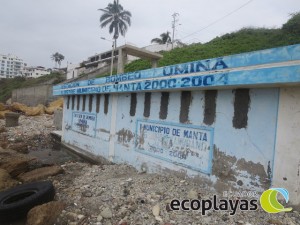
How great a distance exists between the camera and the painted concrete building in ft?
11.5

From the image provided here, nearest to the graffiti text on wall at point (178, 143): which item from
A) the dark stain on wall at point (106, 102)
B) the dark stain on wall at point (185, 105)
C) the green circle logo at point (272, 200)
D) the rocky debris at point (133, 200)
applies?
the dark stain on wall at point (185, 105)

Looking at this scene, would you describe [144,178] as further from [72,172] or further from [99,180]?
[72,172]

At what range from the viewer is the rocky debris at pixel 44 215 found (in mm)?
3801

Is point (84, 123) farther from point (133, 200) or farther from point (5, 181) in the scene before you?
point (133, 200)

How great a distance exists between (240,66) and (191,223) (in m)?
2.35

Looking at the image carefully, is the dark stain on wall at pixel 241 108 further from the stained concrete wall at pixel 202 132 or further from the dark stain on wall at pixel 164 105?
the dark stain on wall at pixel 164 105

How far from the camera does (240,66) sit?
3881mm

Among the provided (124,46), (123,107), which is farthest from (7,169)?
(124,46)

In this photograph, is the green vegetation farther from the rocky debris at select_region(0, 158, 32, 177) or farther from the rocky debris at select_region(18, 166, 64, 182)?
the rocky debris at select_region(18, 166, 64, 182)

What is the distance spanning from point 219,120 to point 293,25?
1735 cm

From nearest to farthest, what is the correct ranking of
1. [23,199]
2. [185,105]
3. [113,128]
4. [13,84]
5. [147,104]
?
[23,199] < [185,105] < [147,104] < [113,128] < [13,84]

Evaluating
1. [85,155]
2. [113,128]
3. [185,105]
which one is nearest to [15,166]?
[113,128]

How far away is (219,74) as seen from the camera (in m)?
4.18

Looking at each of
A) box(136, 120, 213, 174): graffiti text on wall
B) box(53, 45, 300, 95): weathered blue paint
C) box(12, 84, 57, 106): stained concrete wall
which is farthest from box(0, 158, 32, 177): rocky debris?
box(12, 84, 57, 106): stained concrete wall
